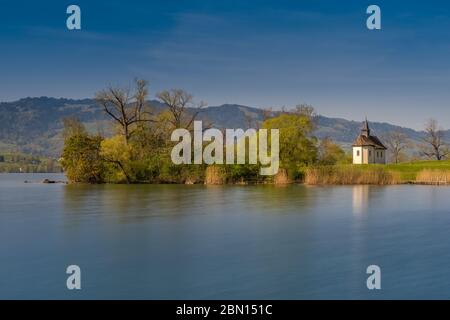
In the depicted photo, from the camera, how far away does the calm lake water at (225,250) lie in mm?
12062

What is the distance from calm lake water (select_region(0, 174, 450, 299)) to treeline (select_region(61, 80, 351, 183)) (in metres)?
21.8

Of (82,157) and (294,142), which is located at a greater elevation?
(294,142)

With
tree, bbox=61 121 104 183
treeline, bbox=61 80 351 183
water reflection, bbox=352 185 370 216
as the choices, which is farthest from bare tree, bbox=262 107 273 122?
water reflection, bbox=352 185 370 216

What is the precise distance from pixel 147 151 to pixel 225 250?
38.2 metres

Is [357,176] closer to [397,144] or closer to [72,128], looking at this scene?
[72,128]

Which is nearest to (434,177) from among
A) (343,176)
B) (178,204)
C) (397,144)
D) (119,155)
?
(343,176)

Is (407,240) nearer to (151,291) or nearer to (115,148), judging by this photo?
(151,291)

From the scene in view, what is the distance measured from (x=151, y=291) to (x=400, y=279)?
228 inches

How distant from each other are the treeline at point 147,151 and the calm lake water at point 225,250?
21774 mm

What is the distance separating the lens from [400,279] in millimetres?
12945

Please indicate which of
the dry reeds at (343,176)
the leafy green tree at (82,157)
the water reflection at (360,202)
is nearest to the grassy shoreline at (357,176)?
the dry reeds at (343,176)

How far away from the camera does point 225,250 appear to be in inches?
637
